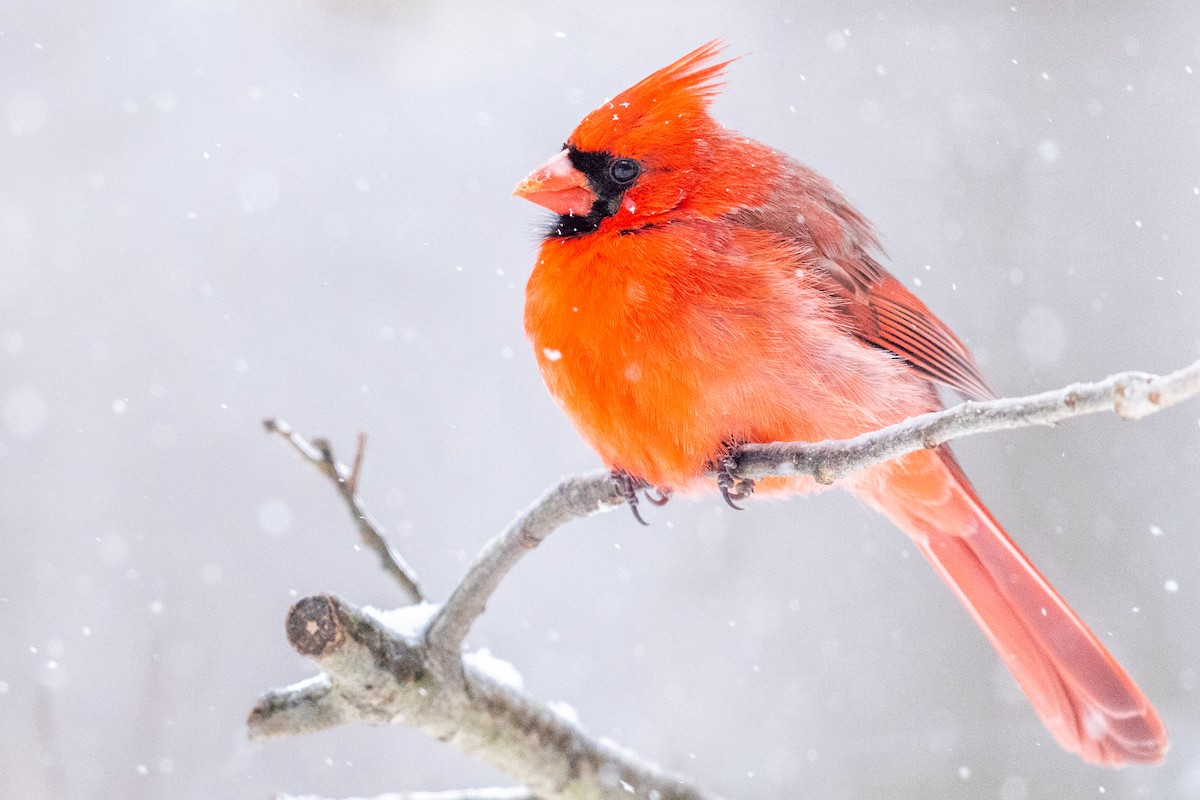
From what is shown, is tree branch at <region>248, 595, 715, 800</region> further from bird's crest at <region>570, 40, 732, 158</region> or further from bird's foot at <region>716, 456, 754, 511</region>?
bird's crest at <region>570, 40, 732, 158</region>

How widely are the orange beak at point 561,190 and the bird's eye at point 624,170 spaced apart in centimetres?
6

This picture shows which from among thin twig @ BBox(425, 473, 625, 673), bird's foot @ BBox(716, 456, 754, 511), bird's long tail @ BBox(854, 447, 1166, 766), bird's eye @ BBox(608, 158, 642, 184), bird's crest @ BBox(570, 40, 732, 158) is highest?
bird's crest @ BBox(570, 40, 732, 158)

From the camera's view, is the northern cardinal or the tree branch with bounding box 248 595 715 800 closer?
the tree branch with bounding box 248 595 715 800

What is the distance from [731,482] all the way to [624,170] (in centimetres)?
70

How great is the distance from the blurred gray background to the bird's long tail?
135 centimetres

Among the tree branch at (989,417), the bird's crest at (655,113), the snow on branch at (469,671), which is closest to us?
the tree branch at (989,417)

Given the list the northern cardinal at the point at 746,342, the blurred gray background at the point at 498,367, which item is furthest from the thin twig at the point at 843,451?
the blurred gray background at the point at 498,367

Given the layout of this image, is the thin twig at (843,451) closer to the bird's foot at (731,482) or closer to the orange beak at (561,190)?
the bird's foot at (731,482)

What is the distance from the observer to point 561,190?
2.49 metres

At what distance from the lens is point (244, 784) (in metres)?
4.36

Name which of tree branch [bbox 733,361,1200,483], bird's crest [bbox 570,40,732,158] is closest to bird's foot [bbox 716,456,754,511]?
tree branch [bbox 733,361,1200,483]

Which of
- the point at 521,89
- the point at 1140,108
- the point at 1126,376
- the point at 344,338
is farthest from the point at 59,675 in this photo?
the point at 1140,108

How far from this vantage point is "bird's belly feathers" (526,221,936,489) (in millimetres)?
2213

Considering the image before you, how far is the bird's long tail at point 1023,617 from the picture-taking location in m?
2.48
